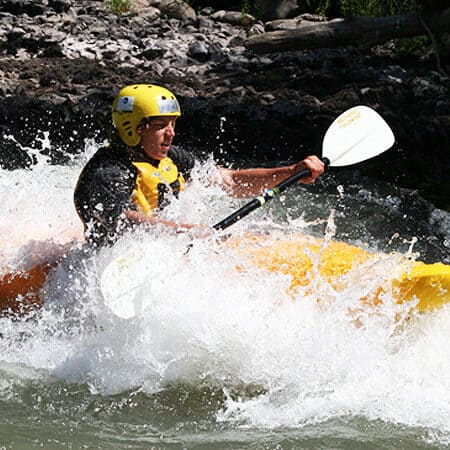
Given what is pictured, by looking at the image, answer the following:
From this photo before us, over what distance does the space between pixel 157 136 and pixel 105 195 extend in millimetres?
447

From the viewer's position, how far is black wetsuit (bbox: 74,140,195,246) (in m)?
4.00

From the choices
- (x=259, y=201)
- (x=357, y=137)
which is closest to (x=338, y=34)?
(x=357, y=137)

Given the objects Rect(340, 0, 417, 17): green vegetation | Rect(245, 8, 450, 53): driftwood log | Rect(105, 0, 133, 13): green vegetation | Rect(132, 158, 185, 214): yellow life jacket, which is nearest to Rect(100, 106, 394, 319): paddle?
Rect(132, 158, 185, 214): yellow life jacket

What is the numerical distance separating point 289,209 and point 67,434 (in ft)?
11.6

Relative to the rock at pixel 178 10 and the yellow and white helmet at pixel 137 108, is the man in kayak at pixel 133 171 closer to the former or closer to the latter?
the yellow and white helmet at pixel 137 108

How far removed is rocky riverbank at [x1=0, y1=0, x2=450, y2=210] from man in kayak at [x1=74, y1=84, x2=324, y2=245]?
10.4 feet

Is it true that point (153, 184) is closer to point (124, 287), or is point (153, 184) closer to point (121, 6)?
point (124, 287)

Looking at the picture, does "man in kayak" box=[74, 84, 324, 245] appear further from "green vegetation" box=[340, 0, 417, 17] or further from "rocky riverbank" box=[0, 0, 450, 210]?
"green vegetation" box=[340, 0, 417, 17]

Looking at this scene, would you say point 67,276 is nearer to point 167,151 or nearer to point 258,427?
point 167,151

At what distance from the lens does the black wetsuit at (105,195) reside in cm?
400

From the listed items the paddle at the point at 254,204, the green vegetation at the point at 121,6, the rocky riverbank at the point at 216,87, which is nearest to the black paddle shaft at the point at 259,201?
the paddle at the point at 254,204

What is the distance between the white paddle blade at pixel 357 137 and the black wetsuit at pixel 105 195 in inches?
53.2

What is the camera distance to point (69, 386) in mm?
3906

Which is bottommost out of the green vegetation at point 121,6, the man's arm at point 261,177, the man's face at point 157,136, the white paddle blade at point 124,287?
the white paddle blade at point 124,287
